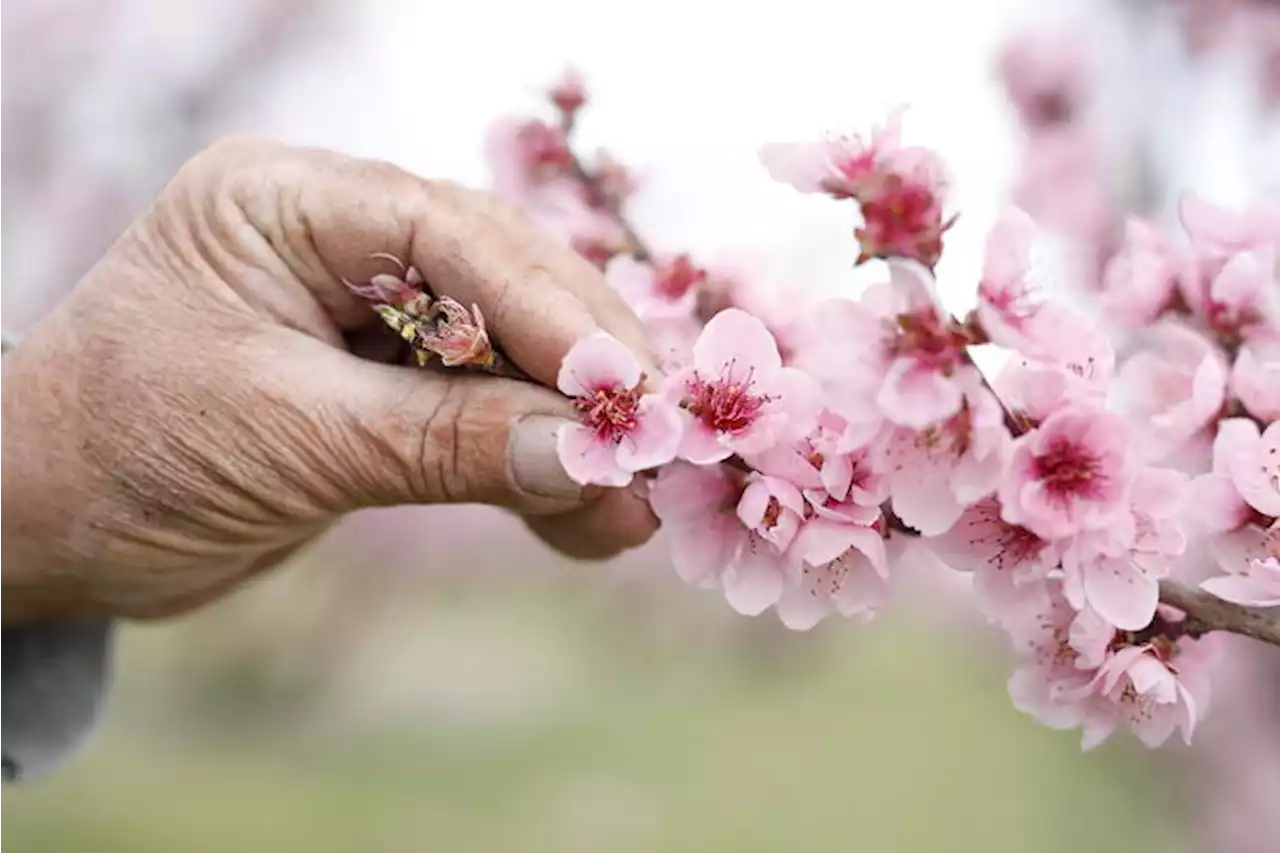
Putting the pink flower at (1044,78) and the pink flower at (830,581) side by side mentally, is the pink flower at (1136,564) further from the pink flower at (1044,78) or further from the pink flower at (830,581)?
the pink flower at (1044,78)

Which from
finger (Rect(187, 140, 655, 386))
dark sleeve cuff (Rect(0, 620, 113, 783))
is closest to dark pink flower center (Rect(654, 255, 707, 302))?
finger (Rect(187, 140, 655, 386))

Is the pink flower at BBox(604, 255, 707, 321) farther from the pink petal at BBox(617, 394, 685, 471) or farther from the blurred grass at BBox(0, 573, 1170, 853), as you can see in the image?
the blurred grass at BBox(0, 573, 1170, 853)

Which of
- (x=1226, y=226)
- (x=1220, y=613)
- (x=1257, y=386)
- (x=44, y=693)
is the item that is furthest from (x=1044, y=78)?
(x=44, y=693)

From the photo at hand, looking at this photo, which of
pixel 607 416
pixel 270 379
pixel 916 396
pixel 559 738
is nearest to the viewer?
pixel 916 396

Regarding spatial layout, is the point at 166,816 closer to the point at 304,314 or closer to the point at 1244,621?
the point at 304,314

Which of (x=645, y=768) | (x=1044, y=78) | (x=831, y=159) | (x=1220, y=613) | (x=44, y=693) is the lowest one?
(x=645, y=768)

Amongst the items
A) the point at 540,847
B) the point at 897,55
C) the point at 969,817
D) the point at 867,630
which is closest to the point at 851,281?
the point at 897,55

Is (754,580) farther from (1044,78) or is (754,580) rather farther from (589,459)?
(1044,78)
